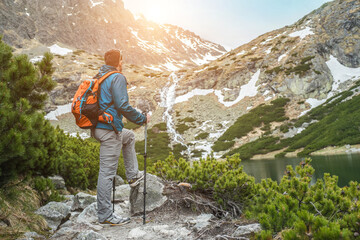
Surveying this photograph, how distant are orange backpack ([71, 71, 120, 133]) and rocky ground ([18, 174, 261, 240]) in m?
1.62

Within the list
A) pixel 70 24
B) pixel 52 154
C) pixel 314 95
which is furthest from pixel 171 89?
pixel 70 24

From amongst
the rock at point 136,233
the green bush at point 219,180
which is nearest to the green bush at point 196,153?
the green bush at point 219,180

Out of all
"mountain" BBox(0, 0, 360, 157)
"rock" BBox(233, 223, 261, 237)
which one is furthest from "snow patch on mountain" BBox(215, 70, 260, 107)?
"rock" BBox(233, 223, 261, 237)

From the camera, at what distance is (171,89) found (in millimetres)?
69812

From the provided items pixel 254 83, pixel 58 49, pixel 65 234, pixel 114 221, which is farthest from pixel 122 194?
pixel 58 49

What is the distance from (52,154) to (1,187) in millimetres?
1719

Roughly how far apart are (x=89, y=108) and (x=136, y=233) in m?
2.06

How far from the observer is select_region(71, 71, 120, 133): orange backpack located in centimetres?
391

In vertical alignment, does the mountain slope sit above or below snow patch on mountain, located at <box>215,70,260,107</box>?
above

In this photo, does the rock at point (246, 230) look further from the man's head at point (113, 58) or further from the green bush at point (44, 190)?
the green bush at point (44, 190)

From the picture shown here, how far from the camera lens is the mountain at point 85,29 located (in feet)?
318

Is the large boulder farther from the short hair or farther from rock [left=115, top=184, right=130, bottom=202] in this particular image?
the short hair

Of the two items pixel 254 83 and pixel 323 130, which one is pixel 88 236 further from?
pixel 254 83

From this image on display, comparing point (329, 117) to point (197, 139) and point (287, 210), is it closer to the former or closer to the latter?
point (197, 139)
